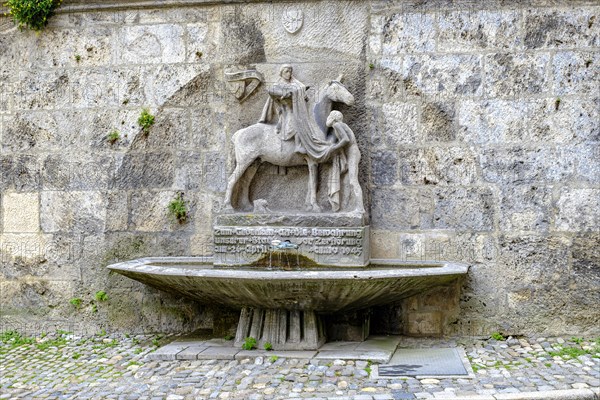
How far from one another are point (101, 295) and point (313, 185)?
2.08 meters

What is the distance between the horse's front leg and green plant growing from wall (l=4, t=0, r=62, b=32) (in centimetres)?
265

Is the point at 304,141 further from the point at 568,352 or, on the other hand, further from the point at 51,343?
the point at 51,343

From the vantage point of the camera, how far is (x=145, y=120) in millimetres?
6395

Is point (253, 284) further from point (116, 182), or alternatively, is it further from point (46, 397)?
point (116, 182)

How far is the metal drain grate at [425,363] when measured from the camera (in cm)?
489

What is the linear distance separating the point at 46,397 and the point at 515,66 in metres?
4.18

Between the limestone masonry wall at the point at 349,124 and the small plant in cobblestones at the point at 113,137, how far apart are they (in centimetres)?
5

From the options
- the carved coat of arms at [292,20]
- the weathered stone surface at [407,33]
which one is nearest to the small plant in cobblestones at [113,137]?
the carved coat of arms at [292,20]

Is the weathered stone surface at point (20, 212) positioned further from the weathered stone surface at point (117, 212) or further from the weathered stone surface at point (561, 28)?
the weathered stone surface at point (561, 28)

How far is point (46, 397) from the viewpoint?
458 centimetres

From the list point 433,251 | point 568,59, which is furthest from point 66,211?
point 568,59

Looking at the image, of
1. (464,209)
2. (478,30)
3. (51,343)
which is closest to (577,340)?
(464,209)

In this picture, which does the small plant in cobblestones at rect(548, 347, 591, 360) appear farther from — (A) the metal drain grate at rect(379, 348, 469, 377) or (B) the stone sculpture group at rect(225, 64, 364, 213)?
(B) the stone sculpture group at rect(225, 64, 364, 213)

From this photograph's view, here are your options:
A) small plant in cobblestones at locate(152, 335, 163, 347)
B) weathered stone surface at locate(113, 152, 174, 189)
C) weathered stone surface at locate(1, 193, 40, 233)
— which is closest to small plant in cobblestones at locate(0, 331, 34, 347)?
weathered stone surface at locate(1, 193, 40, 233)
